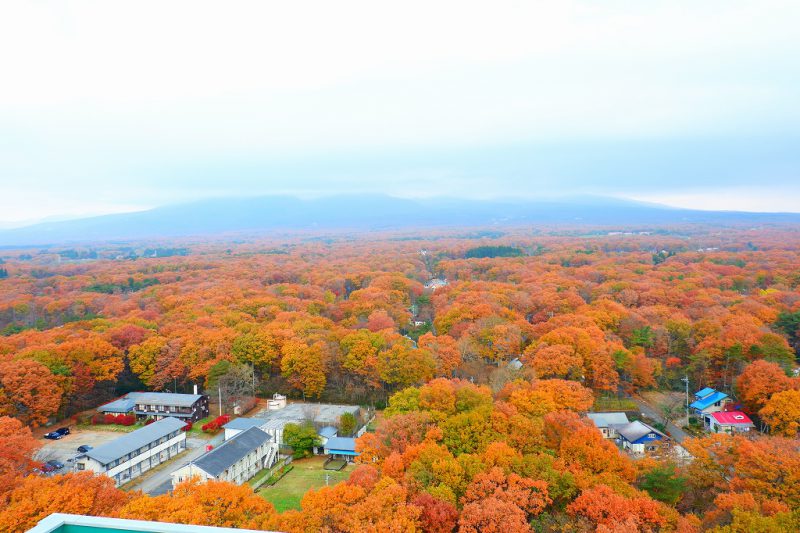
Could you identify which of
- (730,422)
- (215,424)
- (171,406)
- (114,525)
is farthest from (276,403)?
(114,525)

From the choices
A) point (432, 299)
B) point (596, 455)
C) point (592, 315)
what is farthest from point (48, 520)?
point (432, 299)

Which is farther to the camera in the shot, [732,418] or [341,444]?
[732,418]

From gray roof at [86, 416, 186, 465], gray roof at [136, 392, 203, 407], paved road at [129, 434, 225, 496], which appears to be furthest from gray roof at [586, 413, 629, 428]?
gray roof at [136, 392, 203, 407]

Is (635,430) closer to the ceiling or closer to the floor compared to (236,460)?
closer to the floor

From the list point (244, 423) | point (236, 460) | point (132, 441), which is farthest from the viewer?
point (244, 423)

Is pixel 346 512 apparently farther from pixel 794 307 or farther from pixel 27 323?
pixel 27 323

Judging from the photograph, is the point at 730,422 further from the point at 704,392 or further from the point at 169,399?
the point at 169,399
